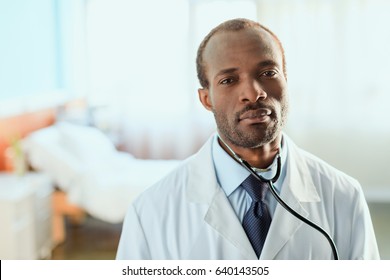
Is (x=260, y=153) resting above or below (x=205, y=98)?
below

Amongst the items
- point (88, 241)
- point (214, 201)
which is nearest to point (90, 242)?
point (88, 241)

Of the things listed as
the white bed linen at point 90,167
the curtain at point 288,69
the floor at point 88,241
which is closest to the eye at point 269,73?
the curtain at point 288,69

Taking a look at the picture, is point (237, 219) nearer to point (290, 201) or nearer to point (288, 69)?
point (290, 201)

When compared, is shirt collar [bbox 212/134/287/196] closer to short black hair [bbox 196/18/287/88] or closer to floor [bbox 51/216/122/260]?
short black hair [bbox 196/18/287/88]

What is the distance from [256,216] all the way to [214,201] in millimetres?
97

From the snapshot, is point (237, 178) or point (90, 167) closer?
point (237, 178)

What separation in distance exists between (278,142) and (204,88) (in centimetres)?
21

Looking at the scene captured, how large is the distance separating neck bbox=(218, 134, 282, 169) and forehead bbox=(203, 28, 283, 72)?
0.60 feet

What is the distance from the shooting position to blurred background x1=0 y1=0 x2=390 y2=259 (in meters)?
1.25

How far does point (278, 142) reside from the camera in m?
1.12

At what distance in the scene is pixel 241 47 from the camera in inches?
42.6

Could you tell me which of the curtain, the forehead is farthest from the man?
the curtain

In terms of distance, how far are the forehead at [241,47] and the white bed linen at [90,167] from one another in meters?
0.33
